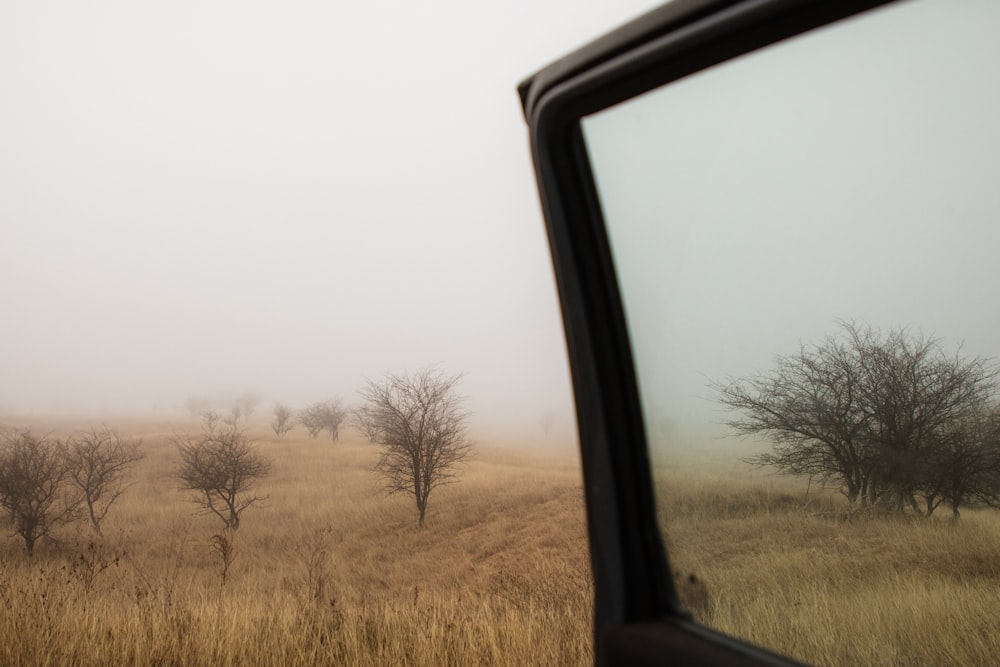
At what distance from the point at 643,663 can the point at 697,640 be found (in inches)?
3.2

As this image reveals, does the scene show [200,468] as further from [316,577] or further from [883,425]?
[883,425]

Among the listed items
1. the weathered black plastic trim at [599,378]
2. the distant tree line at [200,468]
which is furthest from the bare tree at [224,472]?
the weathered black plastic trim at [599,378]

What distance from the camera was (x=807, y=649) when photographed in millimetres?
928

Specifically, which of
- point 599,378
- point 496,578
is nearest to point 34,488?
point 496,578

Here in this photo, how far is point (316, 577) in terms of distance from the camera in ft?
47.1

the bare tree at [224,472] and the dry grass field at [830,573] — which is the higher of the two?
the bare tree at [224,472]

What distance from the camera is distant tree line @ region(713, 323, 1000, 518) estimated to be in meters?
0.83

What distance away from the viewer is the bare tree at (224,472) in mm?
19406

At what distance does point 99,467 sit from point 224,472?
3012mm

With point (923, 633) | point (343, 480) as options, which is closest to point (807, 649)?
point (923, 633)

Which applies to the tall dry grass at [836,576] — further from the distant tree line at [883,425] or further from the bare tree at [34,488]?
the bare tree at [34,488]

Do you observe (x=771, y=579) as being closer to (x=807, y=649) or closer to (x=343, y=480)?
(x=807, y=649)

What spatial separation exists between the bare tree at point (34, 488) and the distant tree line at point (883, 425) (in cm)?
1844

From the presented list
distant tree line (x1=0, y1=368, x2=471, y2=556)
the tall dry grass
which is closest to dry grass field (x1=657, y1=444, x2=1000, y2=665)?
the tall dry grass
